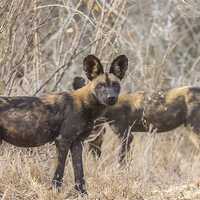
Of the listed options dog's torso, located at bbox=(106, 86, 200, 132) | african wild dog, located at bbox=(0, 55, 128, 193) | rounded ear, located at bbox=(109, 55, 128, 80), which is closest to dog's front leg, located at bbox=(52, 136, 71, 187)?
african wild dog, located at bbox=(0, 55, 128, 193)

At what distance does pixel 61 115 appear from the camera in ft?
12.0

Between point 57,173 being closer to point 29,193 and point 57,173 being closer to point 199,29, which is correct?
point 29,193

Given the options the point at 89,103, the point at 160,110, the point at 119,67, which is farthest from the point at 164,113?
the point at 89,103

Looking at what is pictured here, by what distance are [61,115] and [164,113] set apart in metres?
2.31

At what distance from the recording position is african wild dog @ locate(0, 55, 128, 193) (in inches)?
139

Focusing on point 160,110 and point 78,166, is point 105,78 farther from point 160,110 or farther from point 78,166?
point 160,110

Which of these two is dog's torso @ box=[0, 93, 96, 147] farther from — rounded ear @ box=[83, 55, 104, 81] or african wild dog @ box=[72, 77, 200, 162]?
african wild dog @ box=[72, 77, 200, 162]

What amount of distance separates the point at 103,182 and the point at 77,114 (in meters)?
0.83

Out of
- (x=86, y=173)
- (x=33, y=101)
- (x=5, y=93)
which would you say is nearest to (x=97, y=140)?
(x=86, y=173)

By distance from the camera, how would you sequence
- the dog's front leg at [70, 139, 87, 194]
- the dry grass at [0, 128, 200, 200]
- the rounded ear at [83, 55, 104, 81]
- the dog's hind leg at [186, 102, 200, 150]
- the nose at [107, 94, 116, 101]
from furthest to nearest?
the dog's hind leg at [186, 102, 200, 150]
the dog's front leg at [70, 139, 87, 194]
the rounded ear at [83, 55, 104, 81]
the dry grass at [0, 128, 200, 200]
the nose at [107, 94, 116, 101]

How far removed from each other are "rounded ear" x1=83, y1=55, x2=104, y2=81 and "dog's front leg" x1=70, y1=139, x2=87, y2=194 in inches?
32.9

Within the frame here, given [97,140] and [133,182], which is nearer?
[133,182]

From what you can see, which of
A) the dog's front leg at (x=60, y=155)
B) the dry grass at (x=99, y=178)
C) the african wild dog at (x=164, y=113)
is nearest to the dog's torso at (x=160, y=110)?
the african wild dog at (x=164, y=113)

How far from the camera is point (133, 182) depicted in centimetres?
384
